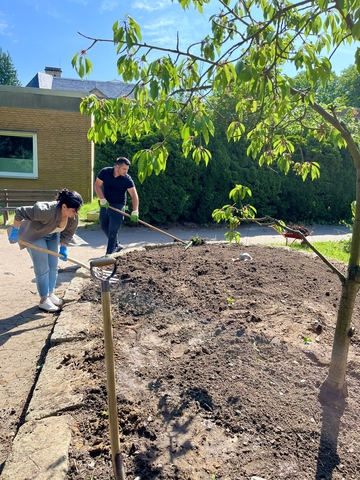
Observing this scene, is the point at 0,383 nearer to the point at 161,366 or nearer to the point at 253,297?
the point at 161,366

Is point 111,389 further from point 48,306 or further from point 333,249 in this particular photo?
point 333,249

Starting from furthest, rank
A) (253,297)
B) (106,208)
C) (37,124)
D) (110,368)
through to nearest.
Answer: (37,124) → (106,208) → (253,297) → (110,368)

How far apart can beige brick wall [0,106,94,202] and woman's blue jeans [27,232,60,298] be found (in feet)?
32.2

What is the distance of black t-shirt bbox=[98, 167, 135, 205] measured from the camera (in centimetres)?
652

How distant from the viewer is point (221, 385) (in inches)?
104

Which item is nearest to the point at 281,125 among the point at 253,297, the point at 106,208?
the point at 253,297

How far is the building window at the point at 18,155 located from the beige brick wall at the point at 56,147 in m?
0.21

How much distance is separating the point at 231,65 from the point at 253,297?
2809mm

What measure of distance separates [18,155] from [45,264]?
11.1 meters

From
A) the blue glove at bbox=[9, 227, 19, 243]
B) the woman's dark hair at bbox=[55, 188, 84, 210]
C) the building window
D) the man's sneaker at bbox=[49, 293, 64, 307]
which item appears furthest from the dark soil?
the building window

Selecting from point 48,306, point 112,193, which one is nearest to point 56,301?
point 48,306

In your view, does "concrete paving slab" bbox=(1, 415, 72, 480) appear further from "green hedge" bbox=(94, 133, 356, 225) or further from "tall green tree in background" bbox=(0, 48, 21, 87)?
"tall green tree in background" bbox=(0, 48, 21, 87)

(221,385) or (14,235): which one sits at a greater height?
(14,235)

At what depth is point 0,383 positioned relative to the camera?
3.18 m
